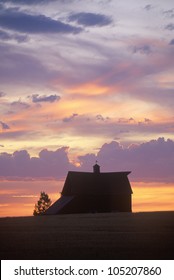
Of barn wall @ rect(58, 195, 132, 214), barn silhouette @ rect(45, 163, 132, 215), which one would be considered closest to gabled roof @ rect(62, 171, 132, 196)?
barn silhouette @ rect(45, 163, 132, 215)

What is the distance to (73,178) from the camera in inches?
3858

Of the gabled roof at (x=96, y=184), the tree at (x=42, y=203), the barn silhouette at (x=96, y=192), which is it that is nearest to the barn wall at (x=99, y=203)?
the barn silhouette at (x=96, y=192)

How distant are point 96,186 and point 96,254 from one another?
7720 cm

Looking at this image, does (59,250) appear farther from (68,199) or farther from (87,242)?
(68,199)

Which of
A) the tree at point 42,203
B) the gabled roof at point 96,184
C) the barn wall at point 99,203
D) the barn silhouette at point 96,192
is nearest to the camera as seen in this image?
the barn wall at point 99,203

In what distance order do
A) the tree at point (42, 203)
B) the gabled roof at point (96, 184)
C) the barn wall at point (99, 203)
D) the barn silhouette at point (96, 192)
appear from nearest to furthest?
the barn wall at point (99, 203)
the barn silhouette at point (96, 192)
the gabled roof at point (96, 184)
the tree at point (42, 203)

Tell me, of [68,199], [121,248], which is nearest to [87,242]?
[121,248]

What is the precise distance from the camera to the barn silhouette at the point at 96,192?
9488 cm

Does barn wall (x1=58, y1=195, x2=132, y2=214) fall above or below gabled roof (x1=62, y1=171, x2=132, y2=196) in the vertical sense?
below

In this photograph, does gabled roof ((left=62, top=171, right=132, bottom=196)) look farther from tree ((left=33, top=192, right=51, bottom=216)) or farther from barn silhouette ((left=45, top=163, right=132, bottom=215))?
tree ((left=33, top=192, right=51, bottom=216))

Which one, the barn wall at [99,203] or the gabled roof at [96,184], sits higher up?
the gabled roof at [96,184]

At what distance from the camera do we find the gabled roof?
3809 inches

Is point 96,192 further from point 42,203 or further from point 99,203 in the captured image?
point 42,203

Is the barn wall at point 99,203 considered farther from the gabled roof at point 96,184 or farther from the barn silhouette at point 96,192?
the gabled roof at point 96,184
